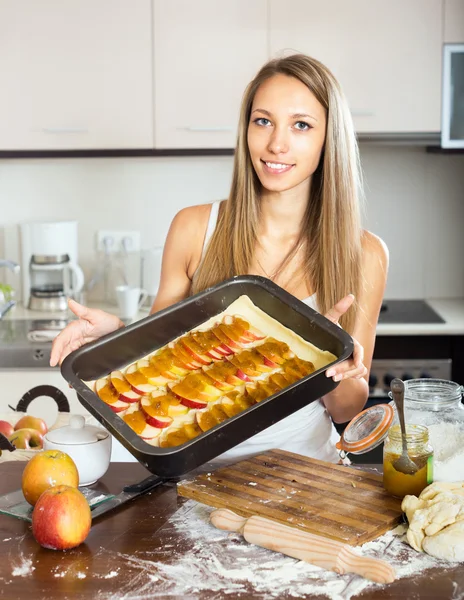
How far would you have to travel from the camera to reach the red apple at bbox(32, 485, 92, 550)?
3.78 ft

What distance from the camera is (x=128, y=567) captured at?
3.68 feet

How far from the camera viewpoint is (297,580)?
1.09 m

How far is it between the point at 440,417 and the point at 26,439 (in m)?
0.88

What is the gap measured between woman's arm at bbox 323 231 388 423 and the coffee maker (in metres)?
1.71

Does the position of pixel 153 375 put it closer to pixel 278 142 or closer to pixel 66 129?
pixel 278 142

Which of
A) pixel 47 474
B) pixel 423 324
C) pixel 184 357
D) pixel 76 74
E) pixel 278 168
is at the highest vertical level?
pixel 76 74

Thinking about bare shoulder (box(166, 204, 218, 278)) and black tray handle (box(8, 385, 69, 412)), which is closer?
black tray handle (box(8, 385, 69, 412))

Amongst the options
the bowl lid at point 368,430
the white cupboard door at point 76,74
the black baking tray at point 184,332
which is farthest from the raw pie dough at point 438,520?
the white cupboard door at point 76,74

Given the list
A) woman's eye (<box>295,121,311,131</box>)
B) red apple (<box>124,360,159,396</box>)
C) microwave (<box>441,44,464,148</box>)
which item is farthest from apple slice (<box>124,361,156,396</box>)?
microwave (<box>441,44,464,148</box>)

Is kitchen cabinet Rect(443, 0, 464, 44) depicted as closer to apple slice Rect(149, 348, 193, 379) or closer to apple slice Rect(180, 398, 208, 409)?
apple slice Rect(149, 348, 193, 379)

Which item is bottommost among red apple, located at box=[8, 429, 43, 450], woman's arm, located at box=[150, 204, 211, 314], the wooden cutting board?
red apple, located at box=[8, 429, 43, 450]

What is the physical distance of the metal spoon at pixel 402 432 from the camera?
1.26m

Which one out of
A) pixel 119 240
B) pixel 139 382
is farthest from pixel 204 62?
pixel 139 382

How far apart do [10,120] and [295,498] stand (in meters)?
2.36
